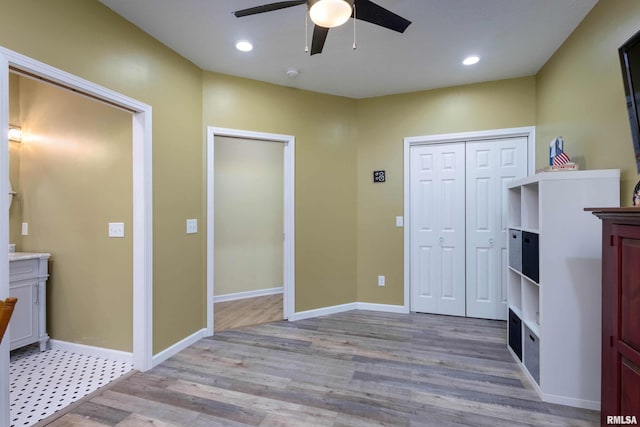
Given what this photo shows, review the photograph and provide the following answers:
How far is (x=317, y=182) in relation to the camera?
360cm

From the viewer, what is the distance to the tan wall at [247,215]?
14.6 feet

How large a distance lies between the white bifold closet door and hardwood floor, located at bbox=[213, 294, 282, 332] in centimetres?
184

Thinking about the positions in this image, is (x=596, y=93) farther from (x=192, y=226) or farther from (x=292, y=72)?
(x=192, y=226)

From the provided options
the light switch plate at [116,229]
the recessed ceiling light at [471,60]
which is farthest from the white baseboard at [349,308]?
the recessed ceiling light at [471,60]

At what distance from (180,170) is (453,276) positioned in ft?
10.7

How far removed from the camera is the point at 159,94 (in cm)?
253

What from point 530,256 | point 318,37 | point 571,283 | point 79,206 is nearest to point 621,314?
point 571,283

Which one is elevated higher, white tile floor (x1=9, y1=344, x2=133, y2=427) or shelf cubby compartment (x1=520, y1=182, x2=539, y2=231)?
shelf cubby compartment (x1=520, y1=182, x2=539, y2=231)

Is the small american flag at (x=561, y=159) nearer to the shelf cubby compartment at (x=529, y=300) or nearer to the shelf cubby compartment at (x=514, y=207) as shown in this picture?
the shelf cubby compartment at (x=514, y=207)

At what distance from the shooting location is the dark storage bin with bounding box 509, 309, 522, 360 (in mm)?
2447

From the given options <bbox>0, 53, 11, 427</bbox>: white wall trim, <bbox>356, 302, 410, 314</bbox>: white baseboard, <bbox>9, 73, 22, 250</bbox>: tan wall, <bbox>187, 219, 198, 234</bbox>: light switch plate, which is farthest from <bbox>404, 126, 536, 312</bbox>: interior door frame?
<bbox>9, 73, 22, 250</bbox>: tan wall

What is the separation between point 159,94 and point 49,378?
2.42 m

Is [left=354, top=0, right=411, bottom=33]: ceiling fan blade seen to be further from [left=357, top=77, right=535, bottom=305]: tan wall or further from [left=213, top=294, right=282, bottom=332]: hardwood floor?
[left=213, top=294, right=282, bottom=332]: hardwood floor

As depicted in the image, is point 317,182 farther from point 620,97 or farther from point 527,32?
point 620,97
